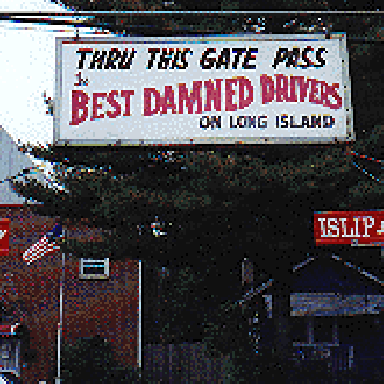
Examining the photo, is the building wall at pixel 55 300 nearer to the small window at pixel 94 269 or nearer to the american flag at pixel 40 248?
the small window at pixel 94 269

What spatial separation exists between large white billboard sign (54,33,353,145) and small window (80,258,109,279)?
53.7ft

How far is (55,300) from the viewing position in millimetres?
20922

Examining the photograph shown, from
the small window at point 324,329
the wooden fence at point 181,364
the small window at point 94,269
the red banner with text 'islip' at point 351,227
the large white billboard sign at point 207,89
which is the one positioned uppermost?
the large white billboard sign at point 207,89

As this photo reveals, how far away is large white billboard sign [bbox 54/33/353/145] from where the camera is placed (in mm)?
5281

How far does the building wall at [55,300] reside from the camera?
67.8ft

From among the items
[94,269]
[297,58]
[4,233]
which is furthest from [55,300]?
[297,58]

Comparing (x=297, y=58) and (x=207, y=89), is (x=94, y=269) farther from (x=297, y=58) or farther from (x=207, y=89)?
(x=297, y=58)

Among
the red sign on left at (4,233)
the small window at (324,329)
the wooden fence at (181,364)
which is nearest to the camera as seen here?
the red sign on left at (4,233)

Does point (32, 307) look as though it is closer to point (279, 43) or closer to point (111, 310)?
point (111, 310)

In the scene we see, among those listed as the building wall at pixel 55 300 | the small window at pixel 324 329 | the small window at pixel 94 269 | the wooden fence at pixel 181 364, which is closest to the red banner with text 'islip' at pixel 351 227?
the wooden fence at pixel 181 364

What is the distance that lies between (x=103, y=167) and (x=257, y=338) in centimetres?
848

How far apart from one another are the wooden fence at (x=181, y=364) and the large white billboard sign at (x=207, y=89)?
50.9 ft

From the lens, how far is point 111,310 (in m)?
20.9

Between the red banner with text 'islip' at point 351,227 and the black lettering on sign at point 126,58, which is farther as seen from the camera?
the red banner with text 'islip' at point 351,227
